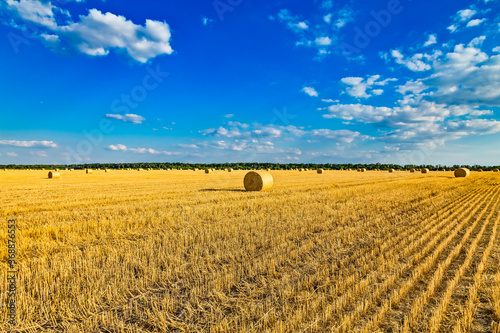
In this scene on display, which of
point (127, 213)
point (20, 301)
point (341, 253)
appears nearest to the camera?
point (20, 301)

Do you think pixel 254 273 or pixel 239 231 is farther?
pixel 239 231

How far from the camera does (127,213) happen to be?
1049 cm

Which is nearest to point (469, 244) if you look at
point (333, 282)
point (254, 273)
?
point (333, 282)

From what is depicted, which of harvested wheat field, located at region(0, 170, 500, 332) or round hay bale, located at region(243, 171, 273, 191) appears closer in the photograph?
harvested wheat field, located at region(0, 170, 500, 332)

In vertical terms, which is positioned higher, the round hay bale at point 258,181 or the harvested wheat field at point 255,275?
the round hay bale at point 258,181

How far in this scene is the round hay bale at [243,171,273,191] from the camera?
19.3 meters

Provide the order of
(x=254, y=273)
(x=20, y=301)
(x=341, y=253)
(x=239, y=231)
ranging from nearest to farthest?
1. (x=20, y=301)
2. (x=254, y=273)
3. (x=341, y=253)
4. (x=239, y=231)

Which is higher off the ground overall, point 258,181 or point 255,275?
point 258,181

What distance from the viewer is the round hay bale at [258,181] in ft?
63.4

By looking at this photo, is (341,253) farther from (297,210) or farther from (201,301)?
(297,210)

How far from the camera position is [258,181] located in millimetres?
19453

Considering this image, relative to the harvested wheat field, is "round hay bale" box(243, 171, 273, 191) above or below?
above

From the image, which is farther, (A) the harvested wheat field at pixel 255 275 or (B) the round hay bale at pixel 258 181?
(B) the round hay bale at pixel 258 181

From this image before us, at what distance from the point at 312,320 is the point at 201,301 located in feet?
5.30
